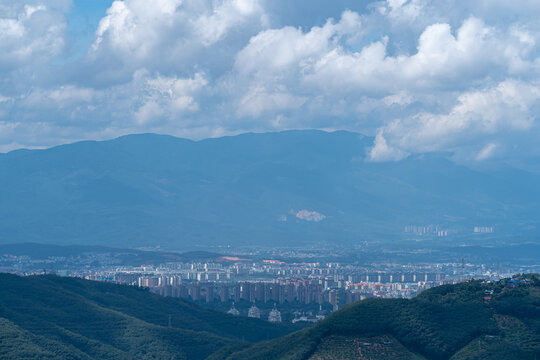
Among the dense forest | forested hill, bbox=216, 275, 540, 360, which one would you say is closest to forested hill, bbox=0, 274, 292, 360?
the dense forest

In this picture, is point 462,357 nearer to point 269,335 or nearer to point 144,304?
point 269,335

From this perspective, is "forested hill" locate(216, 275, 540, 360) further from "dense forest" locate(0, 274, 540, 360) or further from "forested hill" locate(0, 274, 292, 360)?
"forested hill" locate(0, 274, 292, 360)

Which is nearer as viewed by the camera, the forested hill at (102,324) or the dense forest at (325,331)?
the dense forest at (325,331)

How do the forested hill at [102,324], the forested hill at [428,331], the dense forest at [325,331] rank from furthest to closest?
the forested hill at [102,324] < the dense forest at [325,331] < the forested hill at [428,331]

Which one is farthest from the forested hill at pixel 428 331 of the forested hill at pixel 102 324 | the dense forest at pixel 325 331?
the forested hill at pixel 102 324

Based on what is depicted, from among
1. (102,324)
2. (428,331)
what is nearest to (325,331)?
(428,331)

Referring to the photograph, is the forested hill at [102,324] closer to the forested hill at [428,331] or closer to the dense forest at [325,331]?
the dense forest at [325,331]

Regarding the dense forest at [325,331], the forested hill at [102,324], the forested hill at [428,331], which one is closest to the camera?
the forested hill at [428,331]
